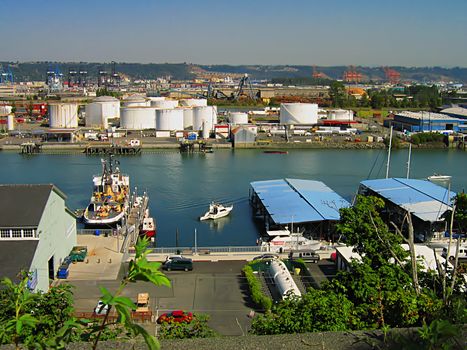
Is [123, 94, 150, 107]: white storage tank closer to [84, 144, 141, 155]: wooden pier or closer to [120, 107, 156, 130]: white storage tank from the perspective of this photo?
[120, 107, 156, 130]: white storage tank

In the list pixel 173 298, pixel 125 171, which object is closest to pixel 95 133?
pixel 125 171

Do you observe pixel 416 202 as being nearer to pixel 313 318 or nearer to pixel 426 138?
pixel 313 318

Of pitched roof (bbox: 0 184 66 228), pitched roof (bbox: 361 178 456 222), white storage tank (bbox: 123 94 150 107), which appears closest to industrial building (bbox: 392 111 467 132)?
white storage tank (bbox: 123 94 150 107)

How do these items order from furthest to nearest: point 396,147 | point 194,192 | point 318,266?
point 396,147 < point 194,192 < point 318,266

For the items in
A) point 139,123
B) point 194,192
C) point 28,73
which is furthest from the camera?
point 28,73

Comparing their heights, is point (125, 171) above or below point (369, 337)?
below

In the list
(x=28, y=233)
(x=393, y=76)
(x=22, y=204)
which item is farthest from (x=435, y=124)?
(x=393, y=76)

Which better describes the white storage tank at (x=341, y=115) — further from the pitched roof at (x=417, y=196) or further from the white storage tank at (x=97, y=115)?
the pitched roof at (x=417, y=196)

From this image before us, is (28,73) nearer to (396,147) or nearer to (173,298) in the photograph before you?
(396,147)
